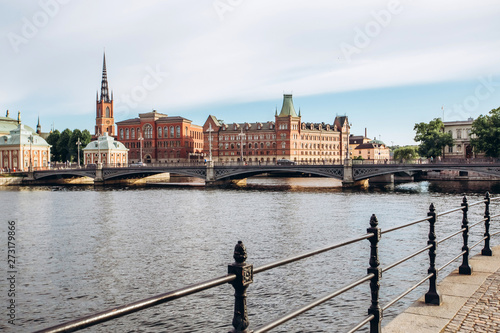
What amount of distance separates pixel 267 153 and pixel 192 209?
100 metres

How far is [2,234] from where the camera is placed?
2852 centimetres

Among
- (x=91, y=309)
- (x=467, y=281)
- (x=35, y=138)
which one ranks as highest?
(x=35, y=138)

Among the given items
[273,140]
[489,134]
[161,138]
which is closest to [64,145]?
[161,138]

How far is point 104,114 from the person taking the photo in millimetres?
167750

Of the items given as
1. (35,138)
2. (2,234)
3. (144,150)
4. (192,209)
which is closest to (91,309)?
(2,234)

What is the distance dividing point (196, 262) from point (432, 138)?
85381 millimetres

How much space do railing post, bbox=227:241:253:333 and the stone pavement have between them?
2.86 meters

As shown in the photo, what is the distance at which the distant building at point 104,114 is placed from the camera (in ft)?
549

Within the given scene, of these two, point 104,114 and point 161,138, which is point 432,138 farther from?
point 104,114

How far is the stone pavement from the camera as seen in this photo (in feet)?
18.5

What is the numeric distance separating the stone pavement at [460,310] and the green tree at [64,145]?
137422mm

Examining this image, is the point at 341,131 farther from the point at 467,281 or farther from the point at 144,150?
the point at 467,281

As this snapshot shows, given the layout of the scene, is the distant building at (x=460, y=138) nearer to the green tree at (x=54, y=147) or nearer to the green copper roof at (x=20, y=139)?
the green copper roof at (x=20, y=139)

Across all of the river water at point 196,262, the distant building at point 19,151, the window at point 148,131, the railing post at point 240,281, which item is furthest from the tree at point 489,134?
the window at point 148,131
